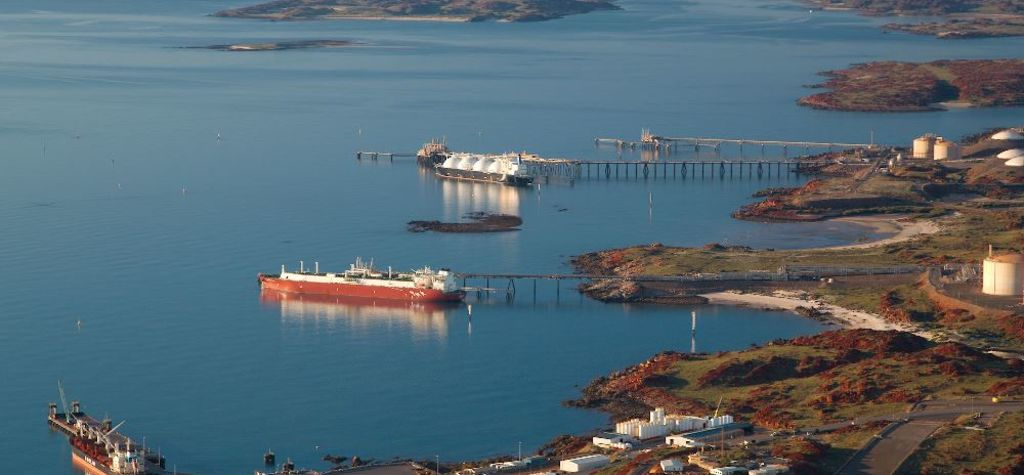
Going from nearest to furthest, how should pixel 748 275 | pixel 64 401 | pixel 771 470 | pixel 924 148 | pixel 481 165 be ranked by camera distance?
pixel 771 470, pixel 64 401, pixel 748 275, pixel 481 165, pixel 924 148

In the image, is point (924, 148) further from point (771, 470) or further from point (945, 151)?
point (771, 470)

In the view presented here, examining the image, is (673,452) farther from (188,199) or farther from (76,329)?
(188,199)

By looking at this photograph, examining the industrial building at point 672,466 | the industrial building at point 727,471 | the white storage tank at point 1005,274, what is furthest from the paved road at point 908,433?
the white storage tank at point 1005,274

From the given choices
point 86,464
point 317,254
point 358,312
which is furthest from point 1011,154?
point 86,464

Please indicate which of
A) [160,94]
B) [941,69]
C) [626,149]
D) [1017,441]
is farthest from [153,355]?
[941,69]

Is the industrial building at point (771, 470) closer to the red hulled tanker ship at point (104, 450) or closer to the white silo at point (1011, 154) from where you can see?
the red hulled tanker ship at point (104, 450)
